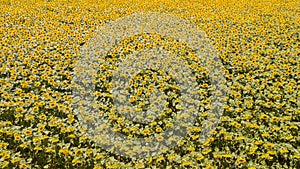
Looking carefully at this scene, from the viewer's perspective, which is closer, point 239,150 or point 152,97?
point 239,150

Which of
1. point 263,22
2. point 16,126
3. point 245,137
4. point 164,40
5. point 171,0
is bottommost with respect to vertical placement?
point 16,126

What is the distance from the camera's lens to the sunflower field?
14.5 ft

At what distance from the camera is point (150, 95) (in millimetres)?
6023

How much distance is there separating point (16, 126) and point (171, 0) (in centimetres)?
1111

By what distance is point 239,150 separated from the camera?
14.9 feet

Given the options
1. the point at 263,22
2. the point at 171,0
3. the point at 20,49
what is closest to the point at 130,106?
the point at 20,49

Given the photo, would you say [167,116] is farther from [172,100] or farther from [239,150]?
[239,150]

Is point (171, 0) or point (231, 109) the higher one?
point (171, 0)

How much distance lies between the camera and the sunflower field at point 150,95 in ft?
14.5

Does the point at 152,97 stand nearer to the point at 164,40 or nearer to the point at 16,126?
the point at 16,126

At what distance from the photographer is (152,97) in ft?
19.5

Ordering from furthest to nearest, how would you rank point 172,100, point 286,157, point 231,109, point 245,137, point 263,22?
point 263,22
point 172,100
point 231,109
point 245,137
point 286,157

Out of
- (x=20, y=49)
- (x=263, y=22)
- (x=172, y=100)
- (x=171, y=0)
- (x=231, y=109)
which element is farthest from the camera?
(x=171, y=0)

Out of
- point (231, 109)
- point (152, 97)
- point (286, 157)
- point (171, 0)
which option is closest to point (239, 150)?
point (286, 157)
